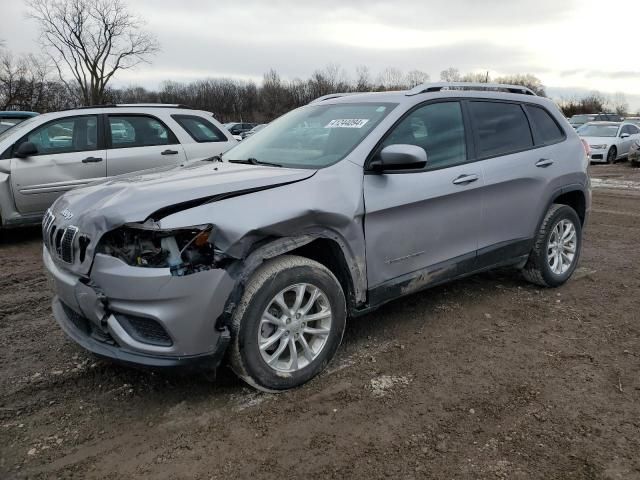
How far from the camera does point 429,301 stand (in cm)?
459

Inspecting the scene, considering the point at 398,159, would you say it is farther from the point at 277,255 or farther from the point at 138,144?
the point at 138,144

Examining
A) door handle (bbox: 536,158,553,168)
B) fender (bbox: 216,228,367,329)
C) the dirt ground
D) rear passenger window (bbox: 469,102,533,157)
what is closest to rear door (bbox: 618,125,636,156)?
door handle (bbox: 536,158,553,168)

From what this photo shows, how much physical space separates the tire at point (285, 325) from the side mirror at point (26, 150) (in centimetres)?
515

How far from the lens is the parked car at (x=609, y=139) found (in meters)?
18.3

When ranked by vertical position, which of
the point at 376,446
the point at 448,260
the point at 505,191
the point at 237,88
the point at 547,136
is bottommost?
the point at 376,446

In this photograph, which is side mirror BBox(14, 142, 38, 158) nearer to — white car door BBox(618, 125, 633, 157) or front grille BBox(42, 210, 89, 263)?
front grille BBox(42, 210, 89, 263)

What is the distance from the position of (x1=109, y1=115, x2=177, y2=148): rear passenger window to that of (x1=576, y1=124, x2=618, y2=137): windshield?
16377 millimetres

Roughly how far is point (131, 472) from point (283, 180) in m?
1.71

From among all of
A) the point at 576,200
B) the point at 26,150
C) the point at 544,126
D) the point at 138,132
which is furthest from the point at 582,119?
the point at 26,150

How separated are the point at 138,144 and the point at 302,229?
518cm

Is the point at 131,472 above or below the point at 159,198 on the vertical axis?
below

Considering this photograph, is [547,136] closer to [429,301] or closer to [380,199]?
[429,301]

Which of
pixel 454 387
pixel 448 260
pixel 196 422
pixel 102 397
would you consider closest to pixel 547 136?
pixel 448 260

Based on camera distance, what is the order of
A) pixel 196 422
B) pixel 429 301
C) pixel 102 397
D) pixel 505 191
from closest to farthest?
pixel 196 422 < pixel 102 397 < pixel 505 191 < pixel 429 301
